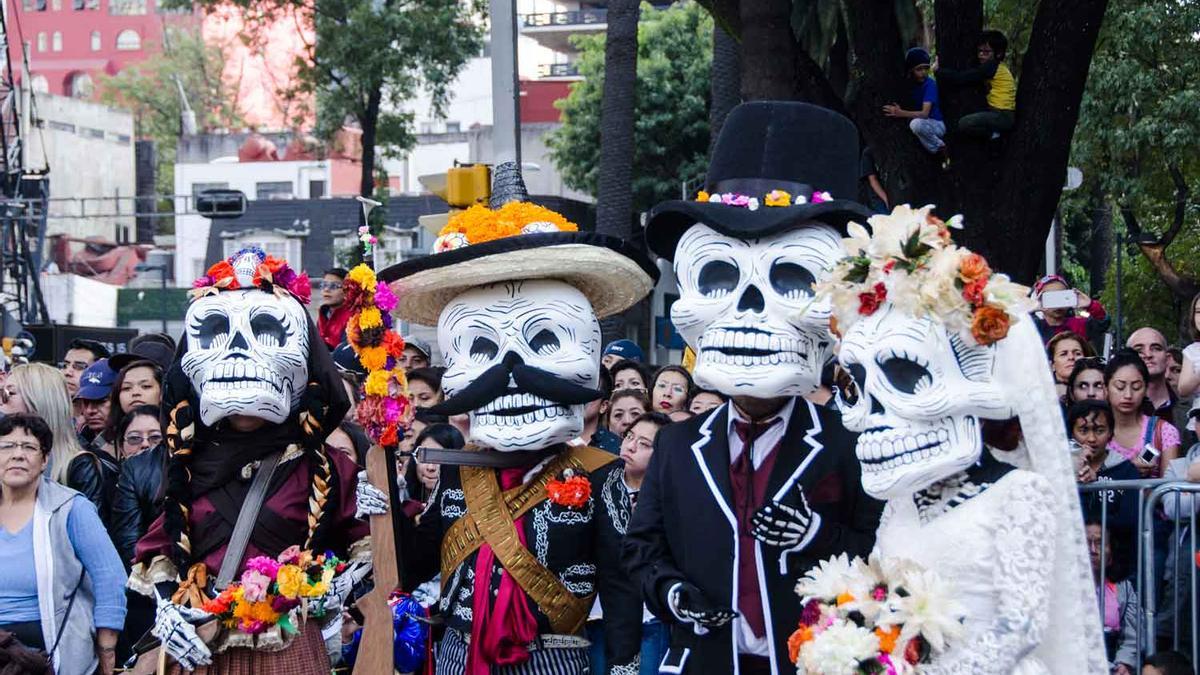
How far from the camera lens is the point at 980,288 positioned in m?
5.07

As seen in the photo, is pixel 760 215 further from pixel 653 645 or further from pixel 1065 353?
pixel 1065 353

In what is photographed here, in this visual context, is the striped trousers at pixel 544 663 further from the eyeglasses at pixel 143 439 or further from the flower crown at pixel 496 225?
the eyeglasses at pixel 143 439

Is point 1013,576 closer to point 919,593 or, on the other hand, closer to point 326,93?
point 919,593

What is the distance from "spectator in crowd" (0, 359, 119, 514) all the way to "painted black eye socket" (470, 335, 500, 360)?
100 inches

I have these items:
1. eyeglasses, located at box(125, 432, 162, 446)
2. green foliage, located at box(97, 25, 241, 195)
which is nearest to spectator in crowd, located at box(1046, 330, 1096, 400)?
eyeglasses, located at box(125, 432, 162, 446)

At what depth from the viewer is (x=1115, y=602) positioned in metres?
7.45

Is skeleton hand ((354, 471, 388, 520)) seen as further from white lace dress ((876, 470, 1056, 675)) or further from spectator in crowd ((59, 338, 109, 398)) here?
spectator in crowd ((59, 338, 109, 398))

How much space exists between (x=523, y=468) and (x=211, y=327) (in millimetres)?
1321

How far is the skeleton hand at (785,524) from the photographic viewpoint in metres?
5.50

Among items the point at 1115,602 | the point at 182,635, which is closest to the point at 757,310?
the point at 182,635

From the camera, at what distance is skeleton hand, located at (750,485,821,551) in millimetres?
5500

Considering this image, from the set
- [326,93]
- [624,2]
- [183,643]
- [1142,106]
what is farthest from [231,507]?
[326,93]

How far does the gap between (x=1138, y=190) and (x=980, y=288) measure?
46.5 feet

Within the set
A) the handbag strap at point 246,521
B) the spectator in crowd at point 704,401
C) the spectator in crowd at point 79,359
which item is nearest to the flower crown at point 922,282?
the handbag strap at point 246,521
